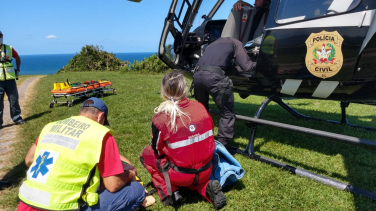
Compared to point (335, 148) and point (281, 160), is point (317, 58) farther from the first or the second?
point (335, 148)

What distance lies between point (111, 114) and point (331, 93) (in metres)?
5.03

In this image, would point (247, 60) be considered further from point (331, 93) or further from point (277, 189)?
point (277, 189)

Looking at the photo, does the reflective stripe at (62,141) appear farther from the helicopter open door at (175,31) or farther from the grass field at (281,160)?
the helicopter open door at (175,31)

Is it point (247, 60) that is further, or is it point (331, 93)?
point (247, 60)

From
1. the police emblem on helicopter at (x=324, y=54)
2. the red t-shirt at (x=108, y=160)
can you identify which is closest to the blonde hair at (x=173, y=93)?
the red t-shirt at (x=108, y=160)

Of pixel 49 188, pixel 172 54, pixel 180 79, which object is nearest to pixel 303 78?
pixel 180 79

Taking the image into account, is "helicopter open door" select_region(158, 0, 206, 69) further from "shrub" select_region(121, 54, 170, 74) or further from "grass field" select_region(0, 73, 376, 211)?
"shrub" select_region(121, 54, 170, 74)

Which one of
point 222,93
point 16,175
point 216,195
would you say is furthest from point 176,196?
point 16,175

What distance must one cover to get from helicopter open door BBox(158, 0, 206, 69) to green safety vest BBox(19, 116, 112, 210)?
127 inches

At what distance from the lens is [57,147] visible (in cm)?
200

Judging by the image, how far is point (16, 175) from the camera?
3.75 metres

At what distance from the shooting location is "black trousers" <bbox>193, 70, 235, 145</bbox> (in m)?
3.73

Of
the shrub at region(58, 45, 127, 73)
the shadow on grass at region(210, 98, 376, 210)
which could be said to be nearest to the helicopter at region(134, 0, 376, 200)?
the shadow on grass at region(210, 98, 376, 210)

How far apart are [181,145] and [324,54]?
2.03m
